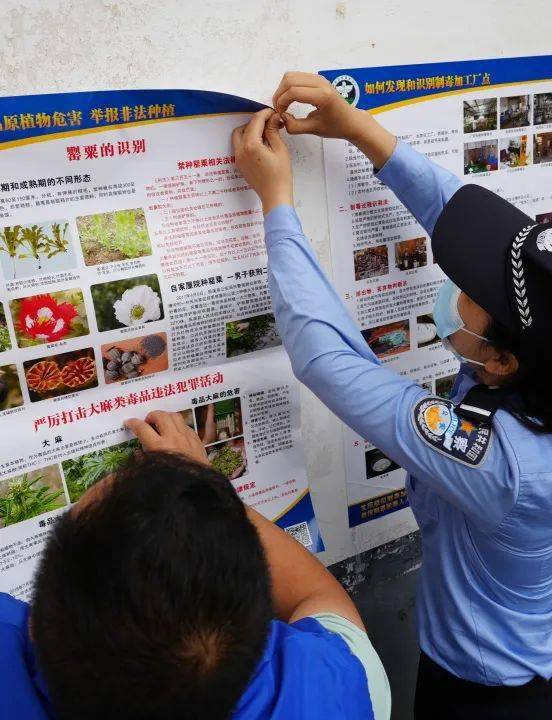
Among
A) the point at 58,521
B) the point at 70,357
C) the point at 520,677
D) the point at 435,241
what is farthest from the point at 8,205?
the point at 520,677

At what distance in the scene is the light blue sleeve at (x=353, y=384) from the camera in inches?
30.0

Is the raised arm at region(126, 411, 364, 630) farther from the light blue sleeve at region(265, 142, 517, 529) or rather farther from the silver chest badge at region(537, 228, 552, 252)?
the silver chest badge at region(537, 228, 552, 252)

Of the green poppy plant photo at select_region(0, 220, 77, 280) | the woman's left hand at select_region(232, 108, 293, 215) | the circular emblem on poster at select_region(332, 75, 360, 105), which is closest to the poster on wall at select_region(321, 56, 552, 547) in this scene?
the circular emblem on poster at select_region(332, 75, 360, 105)

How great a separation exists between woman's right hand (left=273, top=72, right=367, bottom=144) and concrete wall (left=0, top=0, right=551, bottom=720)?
5cm

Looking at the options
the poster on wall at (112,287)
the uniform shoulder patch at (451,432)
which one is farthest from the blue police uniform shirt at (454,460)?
the poster on wall at (112,287)

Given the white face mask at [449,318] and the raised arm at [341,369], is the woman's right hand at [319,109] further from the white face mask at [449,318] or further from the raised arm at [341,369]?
the white face mask at [449,318]

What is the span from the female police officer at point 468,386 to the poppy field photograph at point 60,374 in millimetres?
259

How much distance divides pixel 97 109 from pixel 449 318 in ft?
1.74

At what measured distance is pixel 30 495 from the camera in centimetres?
81

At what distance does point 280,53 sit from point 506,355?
0.51 metres

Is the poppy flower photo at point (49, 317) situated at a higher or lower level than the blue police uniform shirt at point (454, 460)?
higher

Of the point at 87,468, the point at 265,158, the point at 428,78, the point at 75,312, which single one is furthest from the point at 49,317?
the point at 428,78

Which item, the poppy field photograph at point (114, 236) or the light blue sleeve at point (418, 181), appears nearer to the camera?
the poppy field photograph at point (114, 236)

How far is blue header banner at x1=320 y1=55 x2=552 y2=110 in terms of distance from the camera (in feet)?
3.03
